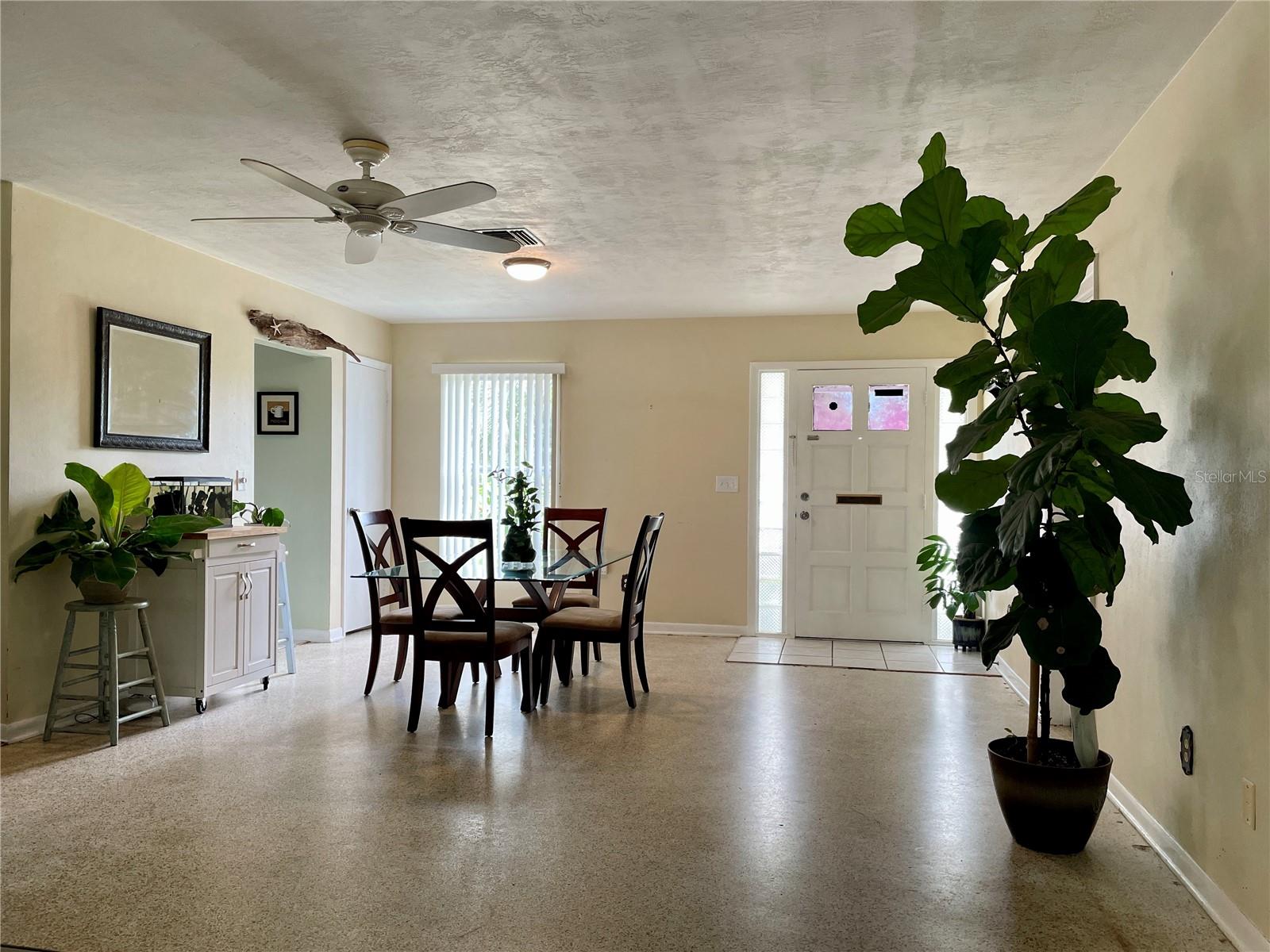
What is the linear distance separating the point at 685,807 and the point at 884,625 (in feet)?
12.6

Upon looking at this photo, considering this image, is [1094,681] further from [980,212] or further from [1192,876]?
[980,212]

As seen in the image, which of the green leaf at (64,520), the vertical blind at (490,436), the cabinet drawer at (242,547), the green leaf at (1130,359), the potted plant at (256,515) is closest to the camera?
the green leaf at (1130,359)

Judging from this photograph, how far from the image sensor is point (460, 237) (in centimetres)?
374

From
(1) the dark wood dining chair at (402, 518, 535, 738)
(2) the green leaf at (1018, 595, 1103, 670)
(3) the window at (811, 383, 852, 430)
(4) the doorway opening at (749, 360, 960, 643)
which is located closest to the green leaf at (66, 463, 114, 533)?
(1) the dark wood dining chair at (402, 518, 535, 738)

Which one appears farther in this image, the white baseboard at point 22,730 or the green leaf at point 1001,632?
the white baseboard at point 22,730

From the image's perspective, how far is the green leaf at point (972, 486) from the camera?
2697 mm

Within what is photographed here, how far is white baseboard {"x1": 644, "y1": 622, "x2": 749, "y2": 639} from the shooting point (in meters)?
6.94

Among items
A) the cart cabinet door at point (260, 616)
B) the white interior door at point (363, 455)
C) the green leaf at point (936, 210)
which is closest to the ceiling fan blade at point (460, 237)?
the green leaf at point (936, 210)

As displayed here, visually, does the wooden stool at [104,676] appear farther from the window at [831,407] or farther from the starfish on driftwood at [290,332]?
the window at [831,407]

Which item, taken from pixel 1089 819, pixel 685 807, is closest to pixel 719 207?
pixel 685 807

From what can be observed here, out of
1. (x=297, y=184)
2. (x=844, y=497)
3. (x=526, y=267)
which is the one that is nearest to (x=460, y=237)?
(x=297, y=184)

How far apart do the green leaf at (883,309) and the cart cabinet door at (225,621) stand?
3.48m

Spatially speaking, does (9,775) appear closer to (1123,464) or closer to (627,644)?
(627,644)

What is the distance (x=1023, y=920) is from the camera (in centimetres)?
249
